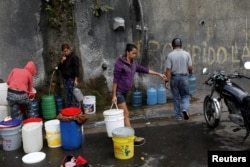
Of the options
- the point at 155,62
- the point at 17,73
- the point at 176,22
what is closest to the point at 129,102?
the point at 155,62

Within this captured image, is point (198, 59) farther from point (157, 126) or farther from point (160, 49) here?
point (157, 126)

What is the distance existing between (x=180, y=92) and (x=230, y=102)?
1481 millimetres

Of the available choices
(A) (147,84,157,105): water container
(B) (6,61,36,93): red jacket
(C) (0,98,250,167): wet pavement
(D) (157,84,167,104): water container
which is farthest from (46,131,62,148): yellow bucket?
(D) (157,84,167,104): water container

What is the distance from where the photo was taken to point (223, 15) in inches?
376

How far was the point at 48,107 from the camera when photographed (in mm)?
8469

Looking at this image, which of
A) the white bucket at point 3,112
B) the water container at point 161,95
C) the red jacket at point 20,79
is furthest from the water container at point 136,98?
the white bucket at point 3,112

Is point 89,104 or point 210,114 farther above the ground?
point 89,104

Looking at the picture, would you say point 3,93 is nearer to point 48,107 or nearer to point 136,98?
point 48,107

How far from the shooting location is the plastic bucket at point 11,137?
21.6 ft

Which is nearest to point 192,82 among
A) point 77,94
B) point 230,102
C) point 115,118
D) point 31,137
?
point 230,102

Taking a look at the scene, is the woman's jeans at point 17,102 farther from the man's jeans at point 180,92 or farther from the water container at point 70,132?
the man's jeans at point 180,92

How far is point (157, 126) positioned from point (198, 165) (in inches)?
89.5

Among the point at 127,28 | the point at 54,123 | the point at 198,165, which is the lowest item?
the point at 198,165

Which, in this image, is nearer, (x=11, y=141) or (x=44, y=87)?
(x=11, y=141)
